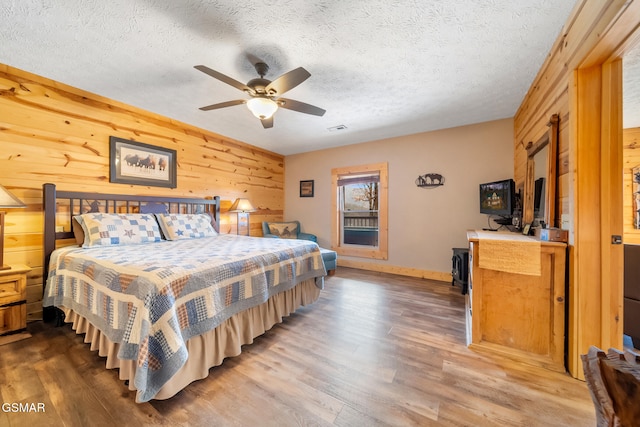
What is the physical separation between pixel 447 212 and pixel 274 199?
3350mm

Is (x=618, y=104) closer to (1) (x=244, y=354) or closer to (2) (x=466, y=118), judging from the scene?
(2) (x=466, y=118)

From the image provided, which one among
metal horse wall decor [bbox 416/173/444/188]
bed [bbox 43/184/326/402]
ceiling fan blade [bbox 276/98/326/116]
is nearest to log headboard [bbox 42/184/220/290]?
bed [bbox 43/184/326/402]

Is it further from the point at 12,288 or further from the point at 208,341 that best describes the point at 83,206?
the point at 208,341

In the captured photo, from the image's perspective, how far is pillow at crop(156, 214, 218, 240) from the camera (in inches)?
112

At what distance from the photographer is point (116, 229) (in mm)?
2363

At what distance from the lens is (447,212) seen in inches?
143

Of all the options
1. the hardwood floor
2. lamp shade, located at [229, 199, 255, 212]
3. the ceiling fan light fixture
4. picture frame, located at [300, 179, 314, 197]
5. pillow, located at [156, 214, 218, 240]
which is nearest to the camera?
the hardwood floor

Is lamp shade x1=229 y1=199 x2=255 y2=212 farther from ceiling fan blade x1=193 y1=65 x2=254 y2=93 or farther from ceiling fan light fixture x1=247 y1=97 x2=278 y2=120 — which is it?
ceiling fan blade x1=193 y1=65 x2=254 y2=93

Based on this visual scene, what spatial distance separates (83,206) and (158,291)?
89.0 inches

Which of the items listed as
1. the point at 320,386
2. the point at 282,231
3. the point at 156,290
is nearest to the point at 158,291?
the point at 156,290

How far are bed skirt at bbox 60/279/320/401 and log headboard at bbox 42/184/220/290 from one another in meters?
0.80

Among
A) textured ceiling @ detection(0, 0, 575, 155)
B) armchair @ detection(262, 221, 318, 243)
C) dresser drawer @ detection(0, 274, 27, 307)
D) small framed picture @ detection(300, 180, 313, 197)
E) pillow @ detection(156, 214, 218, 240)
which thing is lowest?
→ dresser drawer @ detection(0, 274, 27, 307)

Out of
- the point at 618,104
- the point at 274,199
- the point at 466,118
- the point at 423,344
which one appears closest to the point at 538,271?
the point at 423,344

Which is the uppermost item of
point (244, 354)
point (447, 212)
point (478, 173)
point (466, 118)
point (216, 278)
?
point (466, 118)
